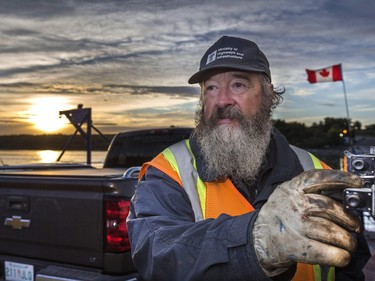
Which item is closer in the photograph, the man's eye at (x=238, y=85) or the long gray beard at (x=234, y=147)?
the long gray beard at (x=234, y=147)

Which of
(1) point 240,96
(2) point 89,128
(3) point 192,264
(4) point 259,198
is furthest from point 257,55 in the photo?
(2) point 89,128

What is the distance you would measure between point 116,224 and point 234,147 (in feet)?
6.20

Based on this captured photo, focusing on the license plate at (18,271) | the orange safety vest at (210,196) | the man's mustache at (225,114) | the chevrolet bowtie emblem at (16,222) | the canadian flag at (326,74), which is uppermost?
the canadian flag at (326,74)

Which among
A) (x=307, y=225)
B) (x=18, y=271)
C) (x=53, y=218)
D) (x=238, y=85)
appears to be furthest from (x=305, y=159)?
(x=18, y=271)

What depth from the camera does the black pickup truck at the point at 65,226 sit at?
4.44 m

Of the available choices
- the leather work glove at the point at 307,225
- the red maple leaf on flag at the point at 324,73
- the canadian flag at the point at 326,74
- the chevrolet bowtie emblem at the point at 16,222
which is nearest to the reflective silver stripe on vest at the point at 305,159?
the leather work glove at the point at 307,225

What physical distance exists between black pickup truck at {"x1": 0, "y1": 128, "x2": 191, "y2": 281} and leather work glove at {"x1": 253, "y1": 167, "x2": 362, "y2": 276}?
9.12 ft

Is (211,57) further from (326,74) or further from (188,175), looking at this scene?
(326,74)

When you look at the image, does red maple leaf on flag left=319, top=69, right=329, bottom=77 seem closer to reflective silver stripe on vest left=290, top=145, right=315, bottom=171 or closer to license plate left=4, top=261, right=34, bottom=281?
license plate left=4, top=261, right=34, bottom=281

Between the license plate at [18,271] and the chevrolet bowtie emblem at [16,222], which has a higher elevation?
the chevrolet bowtie emblem at [16,222]

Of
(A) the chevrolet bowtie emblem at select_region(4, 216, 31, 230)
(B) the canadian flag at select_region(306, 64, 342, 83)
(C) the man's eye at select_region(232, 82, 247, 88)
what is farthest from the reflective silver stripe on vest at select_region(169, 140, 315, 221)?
(B) the canadian flag at select_region(306, 64, 342, 83)

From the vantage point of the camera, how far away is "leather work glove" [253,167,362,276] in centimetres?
164

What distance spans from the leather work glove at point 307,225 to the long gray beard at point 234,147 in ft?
3.11

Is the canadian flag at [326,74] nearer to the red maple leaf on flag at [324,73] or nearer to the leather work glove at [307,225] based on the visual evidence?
the red maple leaf on flag at [324,73]
